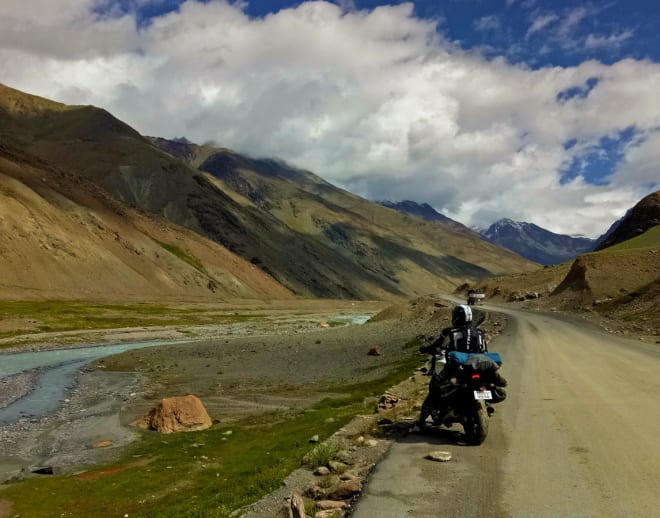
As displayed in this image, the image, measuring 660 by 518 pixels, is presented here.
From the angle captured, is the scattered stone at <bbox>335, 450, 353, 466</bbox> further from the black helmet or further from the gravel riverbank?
the gravel riverbank

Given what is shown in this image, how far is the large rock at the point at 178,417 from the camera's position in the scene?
77.7 ft

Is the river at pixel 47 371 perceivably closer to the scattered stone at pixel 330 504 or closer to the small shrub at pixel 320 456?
the small shrub at pixel 320 456

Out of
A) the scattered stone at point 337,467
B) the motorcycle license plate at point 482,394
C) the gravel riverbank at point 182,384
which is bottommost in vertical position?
the gravel riverbank at point 182,384

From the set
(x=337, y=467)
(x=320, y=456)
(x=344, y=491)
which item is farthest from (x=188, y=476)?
(x=344, y=491)

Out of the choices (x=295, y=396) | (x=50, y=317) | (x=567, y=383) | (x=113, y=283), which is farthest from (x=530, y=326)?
(x=113, y=283)

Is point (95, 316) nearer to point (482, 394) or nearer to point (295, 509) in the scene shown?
point (482, 394)

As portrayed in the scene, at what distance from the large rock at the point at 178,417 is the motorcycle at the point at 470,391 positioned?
14276 mm

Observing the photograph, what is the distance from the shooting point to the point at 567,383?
61.4 ft

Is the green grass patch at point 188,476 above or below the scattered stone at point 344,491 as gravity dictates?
below

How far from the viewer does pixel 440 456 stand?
1090 cm

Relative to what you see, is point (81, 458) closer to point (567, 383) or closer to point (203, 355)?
point (567, 383)

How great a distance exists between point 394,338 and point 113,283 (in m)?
91.1

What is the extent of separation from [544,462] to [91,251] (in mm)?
135906

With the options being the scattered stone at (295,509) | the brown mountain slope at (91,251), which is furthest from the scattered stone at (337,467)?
the brown mountain slope at (91,251)
